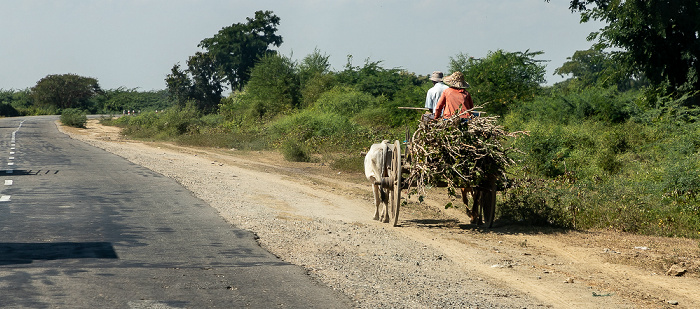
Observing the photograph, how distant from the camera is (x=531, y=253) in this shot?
337 inches

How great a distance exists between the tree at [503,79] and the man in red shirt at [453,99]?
17045mm

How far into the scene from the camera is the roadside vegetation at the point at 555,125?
11.5 m

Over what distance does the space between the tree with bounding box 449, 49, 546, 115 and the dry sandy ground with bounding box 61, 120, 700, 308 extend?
1485 centimetres

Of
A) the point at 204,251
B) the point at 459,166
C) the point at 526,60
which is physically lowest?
the point at 204,251

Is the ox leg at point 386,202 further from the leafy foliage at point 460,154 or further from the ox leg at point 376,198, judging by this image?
the leafy foliage at point 460,154

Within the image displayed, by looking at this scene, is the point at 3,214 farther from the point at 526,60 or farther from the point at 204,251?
the point at 526,60

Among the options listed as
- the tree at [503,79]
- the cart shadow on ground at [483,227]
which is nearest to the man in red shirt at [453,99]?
the cart shadow on ground at [483,227]

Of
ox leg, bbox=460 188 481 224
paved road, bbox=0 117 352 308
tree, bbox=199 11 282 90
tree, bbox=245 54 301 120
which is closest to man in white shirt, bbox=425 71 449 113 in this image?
ox leg, bbox=460 188 481 224

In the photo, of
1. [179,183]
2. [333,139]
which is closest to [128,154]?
[333,139]

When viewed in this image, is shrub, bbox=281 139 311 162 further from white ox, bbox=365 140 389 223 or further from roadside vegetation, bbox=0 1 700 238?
white ox, bbox=365 140 389 223

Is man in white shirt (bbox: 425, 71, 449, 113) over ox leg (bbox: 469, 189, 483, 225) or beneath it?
over

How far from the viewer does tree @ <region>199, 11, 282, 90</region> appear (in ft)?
237

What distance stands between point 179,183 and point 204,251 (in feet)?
25.8

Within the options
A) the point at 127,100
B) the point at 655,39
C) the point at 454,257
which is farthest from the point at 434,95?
the point at 127,100
